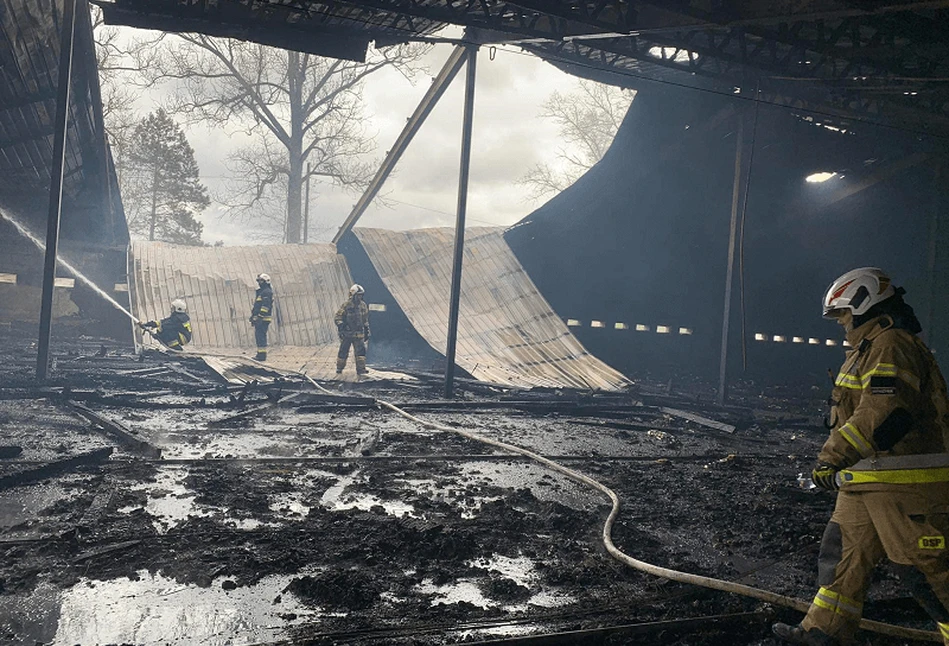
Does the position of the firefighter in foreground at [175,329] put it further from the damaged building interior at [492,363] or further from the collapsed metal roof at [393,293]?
the collapsed metal roof at [393,293]

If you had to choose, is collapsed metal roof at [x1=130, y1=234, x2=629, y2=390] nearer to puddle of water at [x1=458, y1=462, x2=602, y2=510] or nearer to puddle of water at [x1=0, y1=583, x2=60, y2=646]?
puddle of water at [x1=458, y1=462, x2=602, y2=510]

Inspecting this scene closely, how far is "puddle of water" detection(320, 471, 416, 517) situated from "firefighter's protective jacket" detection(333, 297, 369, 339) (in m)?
7.13

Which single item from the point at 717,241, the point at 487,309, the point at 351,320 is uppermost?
the point at 717,241

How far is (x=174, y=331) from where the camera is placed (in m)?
14.0

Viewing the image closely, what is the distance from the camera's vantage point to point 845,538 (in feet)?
10.8

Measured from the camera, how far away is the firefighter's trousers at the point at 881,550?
2971mm

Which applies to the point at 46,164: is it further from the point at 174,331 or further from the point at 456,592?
the point at 456,592

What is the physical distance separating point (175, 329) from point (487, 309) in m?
7.11

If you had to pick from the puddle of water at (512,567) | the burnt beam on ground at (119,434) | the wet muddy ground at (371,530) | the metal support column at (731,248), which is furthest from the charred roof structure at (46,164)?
the metal support column at (731,248)

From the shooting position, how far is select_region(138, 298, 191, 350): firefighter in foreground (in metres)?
13.9

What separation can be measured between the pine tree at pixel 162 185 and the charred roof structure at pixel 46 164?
22.6 metres

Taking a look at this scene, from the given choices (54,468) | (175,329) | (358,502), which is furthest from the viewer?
(175,329)

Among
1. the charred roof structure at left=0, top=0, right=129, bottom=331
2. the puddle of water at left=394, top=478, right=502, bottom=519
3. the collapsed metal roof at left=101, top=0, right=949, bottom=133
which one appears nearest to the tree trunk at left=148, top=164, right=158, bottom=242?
the charred roof structure at left=0, top=0, right=129, bottom=331

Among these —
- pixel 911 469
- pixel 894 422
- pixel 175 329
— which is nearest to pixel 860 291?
pixel 894 422
